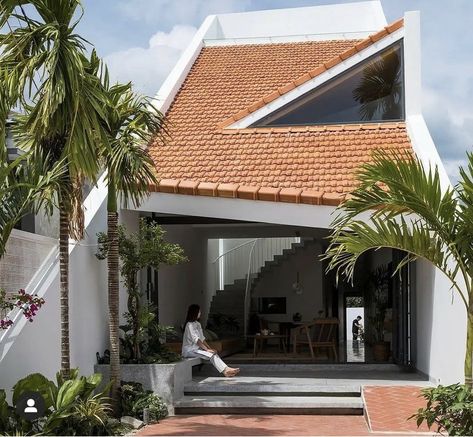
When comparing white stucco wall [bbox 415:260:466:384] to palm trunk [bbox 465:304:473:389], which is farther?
white stucco wall [bbox 415:260:466:384]

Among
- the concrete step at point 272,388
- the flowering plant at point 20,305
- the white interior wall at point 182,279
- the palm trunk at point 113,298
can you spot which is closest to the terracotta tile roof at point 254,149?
the palm trunk at point 113,298

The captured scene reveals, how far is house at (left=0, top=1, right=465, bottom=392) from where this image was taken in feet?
41.7

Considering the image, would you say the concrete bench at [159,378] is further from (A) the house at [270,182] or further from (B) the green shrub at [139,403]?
(A) the house at [270,182]

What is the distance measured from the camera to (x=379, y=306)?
20.1 m

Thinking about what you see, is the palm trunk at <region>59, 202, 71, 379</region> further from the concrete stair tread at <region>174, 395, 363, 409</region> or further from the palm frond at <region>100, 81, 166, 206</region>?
the concrete stair tread at <region>174, 395, 363, 409</region>

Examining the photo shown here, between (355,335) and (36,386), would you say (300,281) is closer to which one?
(355,335)

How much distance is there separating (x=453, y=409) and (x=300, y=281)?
51.6ft

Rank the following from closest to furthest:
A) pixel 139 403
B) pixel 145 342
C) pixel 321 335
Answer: pixel 139 403 → pixel 145 342 → pixel 321 335

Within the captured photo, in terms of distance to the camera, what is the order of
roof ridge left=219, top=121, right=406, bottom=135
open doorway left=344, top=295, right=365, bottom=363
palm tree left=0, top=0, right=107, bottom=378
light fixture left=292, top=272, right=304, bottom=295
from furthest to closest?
light fixture left=292, top=272, right=304, bottom=295 < open doorway left=344, top=295, right=365, bottom=363 < roof ridge left=219, top=121, right=406, bottom=135 < palm tree left=0, top=0, right=107, bottom=378

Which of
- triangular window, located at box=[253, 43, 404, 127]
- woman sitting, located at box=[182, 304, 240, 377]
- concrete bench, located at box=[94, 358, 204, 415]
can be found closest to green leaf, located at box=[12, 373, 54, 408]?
concrete bench, located at box=[94, 358, 204, 415]

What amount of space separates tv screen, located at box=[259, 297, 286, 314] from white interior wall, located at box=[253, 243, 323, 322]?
0.10 m

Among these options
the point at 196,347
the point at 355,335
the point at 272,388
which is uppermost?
the point at 196,347

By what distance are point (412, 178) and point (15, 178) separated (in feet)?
16.0

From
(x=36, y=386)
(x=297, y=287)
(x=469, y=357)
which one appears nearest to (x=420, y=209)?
(x=469, y=357)
